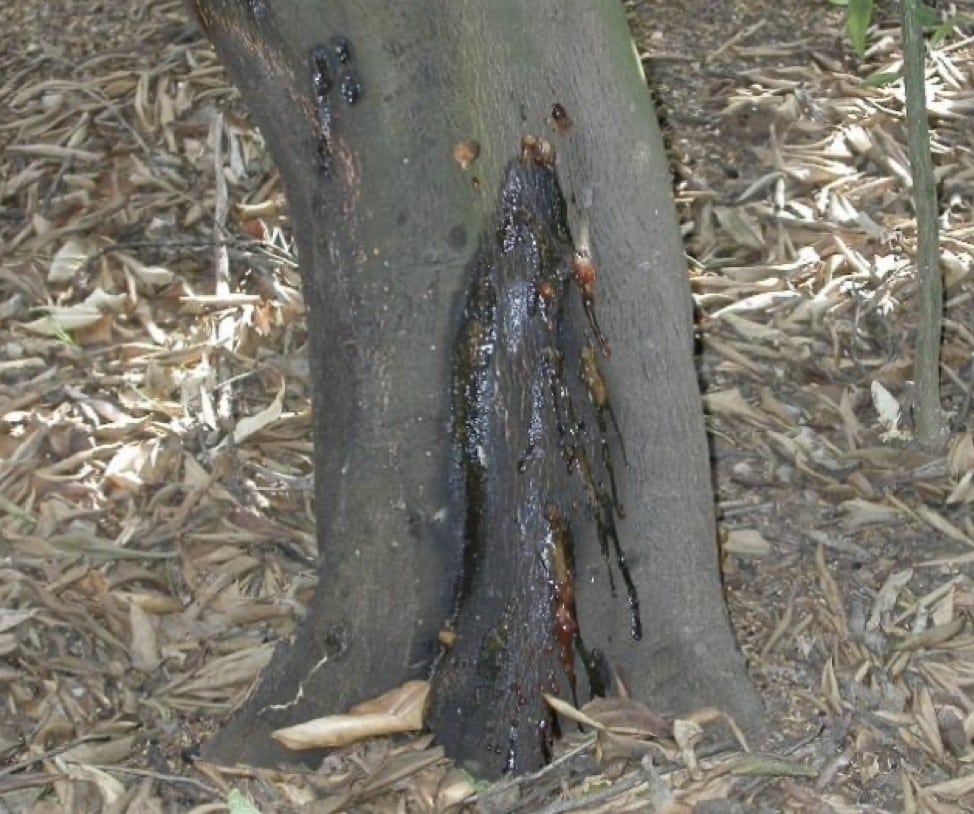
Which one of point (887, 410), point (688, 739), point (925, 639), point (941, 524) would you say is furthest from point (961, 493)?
point (688, 739)

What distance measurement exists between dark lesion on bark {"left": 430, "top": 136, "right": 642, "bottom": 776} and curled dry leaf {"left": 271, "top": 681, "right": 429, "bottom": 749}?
0.13 feet

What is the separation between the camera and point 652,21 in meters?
4.88

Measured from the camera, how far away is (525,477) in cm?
239

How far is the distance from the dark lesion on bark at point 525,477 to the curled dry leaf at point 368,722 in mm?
38

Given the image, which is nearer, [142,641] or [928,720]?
[928,720]

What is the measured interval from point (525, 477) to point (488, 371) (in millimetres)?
168

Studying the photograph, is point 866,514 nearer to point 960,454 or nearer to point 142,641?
→ point 960,454

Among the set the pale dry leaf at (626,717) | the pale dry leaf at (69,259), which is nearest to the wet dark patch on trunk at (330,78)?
the pale dry leaf at (626,717)

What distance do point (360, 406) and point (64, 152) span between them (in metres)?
2.35

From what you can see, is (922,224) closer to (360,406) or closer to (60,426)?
(360,406)

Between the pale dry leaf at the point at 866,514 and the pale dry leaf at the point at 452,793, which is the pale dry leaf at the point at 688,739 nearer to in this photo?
the pale dry leaf at the point at 452,793

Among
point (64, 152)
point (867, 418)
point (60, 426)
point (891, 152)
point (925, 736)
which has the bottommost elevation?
point (925, 736)

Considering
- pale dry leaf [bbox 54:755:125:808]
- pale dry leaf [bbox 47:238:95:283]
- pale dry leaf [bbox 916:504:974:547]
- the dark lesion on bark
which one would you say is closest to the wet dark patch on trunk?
the dark lesion on bark

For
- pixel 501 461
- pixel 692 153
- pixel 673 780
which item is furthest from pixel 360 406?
pixel 692 153
